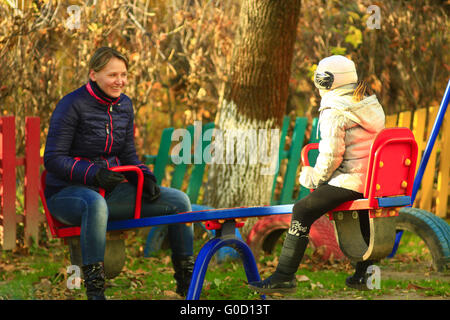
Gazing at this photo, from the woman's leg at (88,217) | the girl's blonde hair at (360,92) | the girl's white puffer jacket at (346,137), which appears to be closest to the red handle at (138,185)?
the woman's leg at (88,217)

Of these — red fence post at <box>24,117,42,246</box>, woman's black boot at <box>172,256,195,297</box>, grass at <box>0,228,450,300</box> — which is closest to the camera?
woman's black boot at <box>172,256,195,297</box>

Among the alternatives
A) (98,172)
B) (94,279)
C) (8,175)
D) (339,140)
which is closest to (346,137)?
(339,140)

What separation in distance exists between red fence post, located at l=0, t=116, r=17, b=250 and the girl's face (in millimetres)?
2007

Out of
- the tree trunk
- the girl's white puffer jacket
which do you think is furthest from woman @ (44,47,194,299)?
the tree trunk

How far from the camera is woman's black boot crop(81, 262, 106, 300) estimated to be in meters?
4.19

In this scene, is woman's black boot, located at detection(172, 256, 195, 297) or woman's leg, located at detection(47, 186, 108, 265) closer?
woman's leg, located at detection(47, 186, 108, 265)

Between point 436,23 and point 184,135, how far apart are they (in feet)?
11.9

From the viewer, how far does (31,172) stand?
21.0ft

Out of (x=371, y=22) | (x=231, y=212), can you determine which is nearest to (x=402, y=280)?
(x=231, y=212)

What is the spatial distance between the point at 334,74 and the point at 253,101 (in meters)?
2.71

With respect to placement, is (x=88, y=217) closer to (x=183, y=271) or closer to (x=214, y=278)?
(x=183, y=271)

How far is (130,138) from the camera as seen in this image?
474 centimetres

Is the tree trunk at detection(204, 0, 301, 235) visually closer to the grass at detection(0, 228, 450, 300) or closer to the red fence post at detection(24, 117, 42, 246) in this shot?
the grass at detection(0, 228, 450, 300)

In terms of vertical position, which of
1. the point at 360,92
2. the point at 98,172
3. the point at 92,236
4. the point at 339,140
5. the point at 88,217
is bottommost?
the point at 92,236
